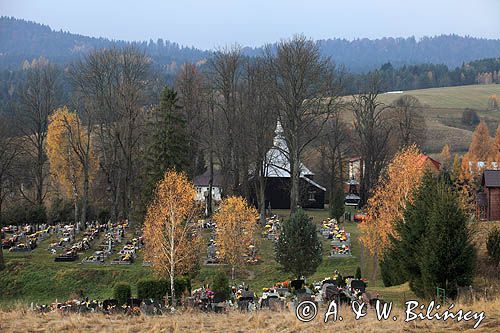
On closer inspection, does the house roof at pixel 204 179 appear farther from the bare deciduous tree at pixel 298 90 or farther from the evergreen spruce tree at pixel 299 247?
the evergreen spruce tree at pixel 299 247

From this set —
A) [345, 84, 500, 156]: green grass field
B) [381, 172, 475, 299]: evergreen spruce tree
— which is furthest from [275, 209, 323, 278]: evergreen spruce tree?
[345, 84, 500, 156]: green grass field

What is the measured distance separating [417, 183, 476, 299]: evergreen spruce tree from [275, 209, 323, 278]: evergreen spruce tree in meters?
8.64

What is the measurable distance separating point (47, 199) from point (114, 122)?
12496mm

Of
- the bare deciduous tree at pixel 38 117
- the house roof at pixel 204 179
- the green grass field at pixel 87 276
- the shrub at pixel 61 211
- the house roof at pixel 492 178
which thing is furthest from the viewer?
the house roof at pixel 204 179

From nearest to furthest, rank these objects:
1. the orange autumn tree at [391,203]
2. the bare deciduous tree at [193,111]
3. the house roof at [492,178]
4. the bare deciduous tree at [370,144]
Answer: the orange autumn tree at [391,203]
the house roof at [492,178]
the bare deciduous tree at [193,111]
the bare deciduous tree at [370,144]

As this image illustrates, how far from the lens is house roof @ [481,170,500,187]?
107ft

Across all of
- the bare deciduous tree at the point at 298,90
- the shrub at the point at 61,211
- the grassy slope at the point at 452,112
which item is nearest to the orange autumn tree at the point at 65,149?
the shrub at the point at 61,211

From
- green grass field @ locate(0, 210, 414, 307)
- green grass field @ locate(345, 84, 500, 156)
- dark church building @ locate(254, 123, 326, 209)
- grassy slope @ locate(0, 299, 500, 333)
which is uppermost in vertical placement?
green grass field @ locate(345, 84, 500, 156)

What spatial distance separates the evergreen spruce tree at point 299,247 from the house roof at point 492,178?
37.7 feet

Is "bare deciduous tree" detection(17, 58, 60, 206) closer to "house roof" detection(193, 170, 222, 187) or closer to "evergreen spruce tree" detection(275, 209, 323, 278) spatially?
"house roof" detection(193, 170, 222, 187)

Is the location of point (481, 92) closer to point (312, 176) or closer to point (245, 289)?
point (312, 176)

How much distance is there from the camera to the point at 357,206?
55906 millimetres

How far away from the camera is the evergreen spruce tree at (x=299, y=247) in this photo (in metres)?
26.7

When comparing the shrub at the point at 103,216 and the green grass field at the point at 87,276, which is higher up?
the shrub at the point at 103,216
